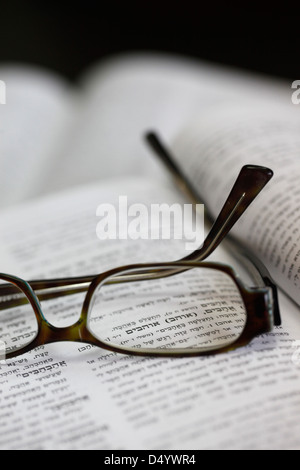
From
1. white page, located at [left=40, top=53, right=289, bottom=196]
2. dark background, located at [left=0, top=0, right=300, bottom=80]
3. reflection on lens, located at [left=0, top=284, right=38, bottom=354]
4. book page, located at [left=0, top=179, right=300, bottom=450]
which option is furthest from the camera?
dark background, located at [left=0, top=0, right=300, bottom=80]

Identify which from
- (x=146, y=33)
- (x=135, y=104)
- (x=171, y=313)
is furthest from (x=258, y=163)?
(x=146, y=33)

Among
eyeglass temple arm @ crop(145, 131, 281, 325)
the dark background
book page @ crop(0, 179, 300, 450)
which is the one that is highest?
the dark background

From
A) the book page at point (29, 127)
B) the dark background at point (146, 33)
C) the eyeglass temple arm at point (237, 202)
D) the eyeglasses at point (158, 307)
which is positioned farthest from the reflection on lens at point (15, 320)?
the dark background at point (146, 33)

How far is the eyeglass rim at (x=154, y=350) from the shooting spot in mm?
445

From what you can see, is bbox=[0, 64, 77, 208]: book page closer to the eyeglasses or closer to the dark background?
the eyeglasses

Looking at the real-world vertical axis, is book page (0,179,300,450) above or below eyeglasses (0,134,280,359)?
below

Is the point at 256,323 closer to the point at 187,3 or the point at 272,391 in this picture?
the point at 272,391

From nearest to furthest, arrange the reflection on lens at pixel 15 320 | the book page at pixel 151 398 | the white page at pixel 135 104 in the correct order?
the book page at pixel 151 398 < the reflection on lens at pixel 15 320 < the white page at pixel 135 104

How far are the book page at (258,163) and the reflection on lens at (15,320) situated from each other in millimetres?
244

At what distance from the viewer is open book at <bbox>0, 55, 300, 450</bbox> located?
15.6 inches

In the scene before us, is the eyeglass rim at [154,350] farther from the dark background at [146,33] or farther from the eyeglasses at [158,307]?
the dark background at [146,33]

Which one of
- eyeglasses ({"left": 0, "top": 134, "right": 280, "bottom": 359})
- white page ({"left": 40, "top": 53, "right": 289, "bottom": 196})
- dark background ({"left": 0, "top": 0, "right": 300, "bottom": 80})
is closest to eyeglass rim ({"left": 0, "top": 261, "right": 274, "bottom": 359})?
eyeglasses ({"left": 0, "top": 134, "right": 280, "bottom": 359})

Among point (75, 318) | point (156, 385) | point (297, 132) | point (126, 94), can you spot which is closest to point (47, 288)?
point (75, 318)
